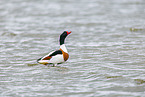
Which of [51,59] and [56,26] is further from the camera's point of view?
[56,26]

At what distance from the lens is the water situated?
9383 millimetres

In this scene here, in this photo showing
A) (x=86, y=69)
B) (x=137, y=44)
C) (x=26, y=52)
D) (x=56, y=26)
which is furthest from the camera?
(x=56, y=26)

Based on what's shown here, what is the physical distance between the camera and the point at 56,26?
774 inches

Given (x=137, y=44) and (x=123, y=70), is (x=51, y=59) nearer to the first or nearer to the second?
(x=123, y=70)

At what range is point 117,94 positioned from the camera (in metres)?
8.79

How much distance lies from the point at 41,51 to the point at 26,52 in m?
0.62

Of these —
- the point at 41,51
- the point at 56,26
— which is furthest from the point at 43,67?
the point at 56,26

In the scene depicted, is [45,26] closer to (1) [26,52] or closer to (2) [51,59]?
(1) [26,52]

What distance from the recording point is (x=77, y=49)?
1435 centimetres

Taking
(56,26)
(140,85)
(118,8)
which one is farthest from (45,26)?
(140,85)

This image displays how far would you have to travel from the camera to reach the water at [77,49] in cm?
938

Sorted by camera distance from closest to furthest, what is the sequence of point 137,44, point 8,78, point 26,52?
point 8,78
point 26,52
point 137,44

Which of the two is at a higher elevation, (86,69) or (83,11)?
(83,11)

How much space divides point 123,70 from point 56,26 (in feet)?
30.6
